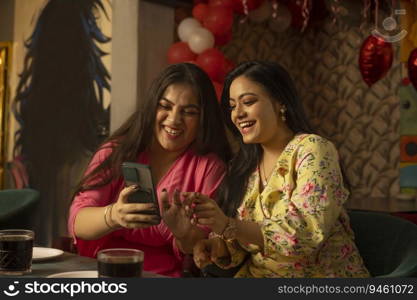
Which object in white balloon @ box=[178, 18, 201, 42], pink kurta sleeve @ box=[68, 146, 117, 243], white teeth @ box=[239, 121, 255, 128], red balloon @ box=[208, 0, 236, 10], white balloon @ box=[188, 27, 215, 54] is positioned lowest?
pink kurta sleeve @ box=[68, 146, 117, 243]

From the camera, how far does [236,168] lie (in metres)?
1.18

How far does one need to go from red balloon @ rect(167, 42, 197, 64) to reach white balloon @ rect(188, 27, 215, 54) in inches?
0.9

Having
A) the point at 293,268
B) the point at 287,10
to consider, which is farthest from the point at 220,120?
the point at 287,10

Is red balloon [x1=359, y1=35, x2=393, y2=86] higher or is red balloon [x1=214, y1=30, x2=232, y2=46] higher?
red balloon [x1=214, y1=30, x2=232, y2=46]

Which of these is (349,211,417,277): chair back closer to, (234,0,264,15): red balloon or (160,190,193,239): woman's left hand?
(160,190,193,239): woman's left hand

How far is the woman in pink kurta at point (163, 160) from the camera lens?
125 cm

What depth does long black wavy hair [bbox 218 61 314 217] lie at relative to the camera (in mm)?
1107

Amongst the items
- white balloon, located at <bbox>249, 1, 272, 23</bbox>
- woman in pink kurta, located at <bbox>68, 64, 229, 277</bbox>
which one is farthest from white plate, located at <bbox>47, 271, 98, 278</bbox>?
white balloon, located at <bbox>249, 1, 272, 23</bbox>

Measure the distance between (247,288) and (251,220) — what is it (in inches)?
10.6

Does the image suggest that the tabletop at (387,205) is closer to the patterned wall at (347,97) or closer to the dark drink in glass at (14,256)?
the patterned wall at (347,97)

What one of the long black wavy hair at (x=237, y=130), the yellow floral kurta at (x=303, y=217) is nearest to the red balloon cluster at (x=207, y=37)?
the long black wavy hair at (x=237, y=130)

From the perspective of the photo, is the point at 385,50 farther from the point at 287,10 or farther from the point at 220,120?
the point at 220,120

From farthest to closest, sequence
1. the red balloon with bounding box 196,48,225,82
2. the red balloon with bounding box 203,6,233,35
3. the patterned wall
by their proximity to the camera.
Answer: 1. the patterned wall
2. the red balloon with bounding box 203,6,233,35
3. the red balloon with bounding box 196,48,225,82

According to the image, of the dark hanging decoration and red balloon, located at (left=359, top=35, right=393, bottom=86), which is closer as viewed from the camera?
red balloon, located at (left=359, top=35, right=393, bottom=86)
